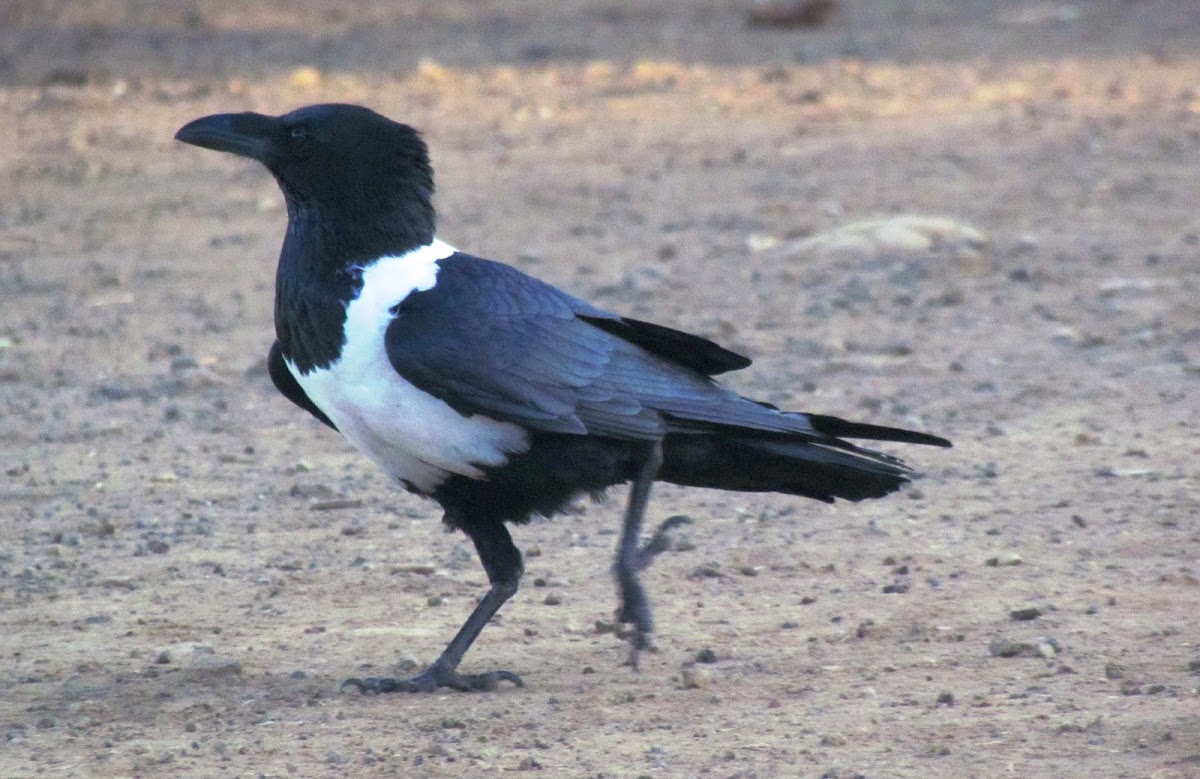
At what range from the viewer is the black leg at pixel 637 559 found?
4.41 meters

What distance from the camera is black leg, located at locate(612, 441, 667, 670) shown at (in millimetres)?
4410

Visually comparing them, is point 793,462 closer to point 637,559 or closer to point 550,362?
point 637,559

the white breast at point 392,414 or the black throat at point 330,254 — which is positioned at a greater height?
the black throat at point 330,254

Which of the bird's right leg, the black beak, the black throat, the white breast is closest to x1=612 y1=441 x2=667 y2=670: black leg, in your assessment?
the bird's right leg

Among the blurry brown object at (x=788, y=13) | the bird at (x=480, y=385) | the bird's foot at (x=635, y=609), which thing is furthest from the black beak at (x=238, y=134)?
the blurry brown object at (x=788, y=13)

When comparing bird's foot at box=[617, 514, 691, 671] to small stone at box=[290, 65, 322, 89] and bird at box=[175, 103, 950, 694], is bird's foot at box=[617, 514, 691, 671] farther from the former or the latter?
small stone at box=[290, 65, 322, 89]

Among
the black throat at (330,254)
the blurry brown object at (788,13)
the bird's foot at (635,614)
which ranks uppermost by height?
the blurry brown object at (788,13)

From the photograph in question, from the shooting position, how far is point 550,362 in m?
4.45

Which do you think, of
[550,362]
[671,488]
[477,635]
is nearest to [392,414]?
[550,362]

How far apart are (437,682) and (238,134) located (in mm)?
1431

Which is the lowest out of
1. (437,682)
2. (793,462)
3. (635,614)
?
(437,682)

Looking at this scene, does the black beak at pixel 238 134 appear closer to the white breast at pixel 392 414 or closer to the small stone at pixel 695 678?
the white breast at pixel 392 414

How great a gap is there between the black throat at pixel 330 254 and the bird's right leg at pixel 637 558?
76 cm

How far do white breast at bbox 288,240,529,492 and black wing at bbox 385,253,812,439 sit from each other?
0.12 ft
